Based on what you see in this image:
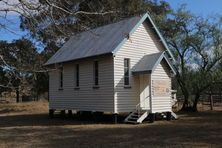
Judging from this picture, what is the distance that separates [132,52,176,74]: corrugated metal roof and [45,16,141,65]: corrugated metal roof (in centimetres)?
211

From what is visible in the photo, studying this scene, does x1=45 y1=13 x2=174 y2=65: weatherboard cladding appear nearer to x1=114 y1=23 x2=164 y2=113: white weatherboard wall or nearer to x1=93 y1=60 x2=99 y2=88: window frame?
x1=114 y1=23 x2=164 y2=113: white weatherboard wall

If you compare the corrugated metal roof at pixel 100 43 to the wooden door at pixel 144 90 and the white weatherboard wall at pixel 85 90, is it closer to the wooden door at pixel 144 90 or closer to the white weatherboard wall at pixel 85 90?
the white weatherboard wall at pixel 85 90

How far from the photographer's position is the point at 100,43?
28609mm

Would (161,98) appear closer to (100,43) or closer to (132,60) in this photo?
(132,60)

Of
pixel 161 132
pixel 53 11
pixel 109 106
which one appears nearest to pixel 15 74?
pixel 53 11

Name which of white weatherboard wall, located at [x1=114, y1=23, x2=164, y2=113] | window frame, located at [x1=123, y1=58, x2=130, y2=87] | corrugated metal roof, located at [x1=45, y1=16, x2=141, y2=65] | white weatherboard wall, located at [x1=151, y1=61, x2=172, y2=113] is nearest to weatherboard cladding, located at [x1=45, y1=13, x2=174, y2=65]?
corrugated metal roof, located at [x1=45, y1=16, x2=141, y2=65]

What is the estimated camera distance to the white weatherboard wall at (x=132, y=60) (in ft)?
86.7

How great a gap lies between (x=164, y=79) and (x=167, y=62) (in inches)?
44.1

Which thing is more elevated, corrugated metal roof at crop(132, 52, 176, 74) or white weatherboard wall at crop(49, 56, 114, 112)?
corrugated metal roof at crop(132, 52, 176, 74)

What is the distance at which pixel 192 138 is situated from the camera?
17438 mm

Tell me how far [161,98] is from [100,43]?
5.53 metres

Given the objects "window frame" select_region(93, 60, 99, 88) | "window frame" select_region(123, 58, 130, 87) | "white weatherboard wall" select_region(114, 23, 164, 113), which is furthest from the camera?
"window frame" select_region(93, 60, 99, 88)

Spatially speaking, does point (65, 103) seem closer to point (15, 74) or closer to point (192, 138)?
point (192, 138)

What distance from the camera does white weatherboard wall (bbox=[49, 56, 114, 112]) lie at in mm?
26734
